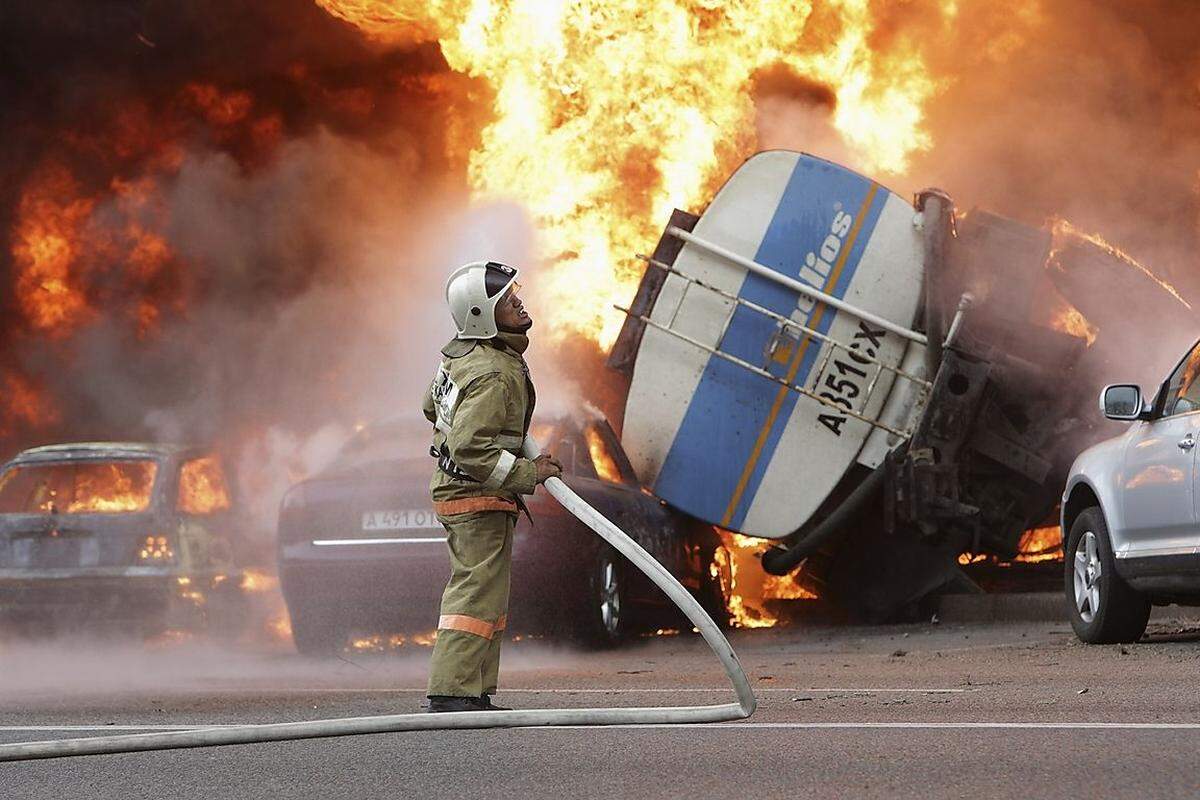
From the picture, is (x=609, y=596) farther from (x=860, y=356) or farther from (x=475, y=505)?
(x=475, y=505)

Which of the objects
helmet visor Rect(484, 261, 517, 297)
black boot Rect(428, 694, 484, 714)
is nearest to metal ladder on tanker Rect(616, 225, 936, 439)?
helmet visor Rect(484, 261, 517, 297)

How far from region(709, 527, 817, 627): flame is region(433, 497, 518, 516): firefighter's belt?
8.08 metres

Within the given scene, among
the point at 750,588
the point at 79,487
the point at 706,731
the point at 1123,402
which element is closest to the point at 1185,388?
the point at 1123,402

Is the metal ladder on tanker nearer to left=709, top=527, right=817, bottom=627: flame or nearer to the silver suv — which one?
left=709, top=527, right=817, bottom=627: flame

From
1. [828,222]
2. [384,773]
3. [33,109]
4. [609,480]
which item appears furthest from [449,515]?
[33,109]

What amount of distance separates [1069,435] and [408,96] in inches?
393

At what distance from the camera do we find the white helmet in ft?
25.0

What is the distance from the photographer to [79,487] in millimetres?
13484

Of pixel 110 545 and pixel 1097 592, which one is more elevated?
pixel 110 545

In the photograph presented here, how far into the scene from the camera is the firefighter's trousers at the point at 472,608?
7.47m

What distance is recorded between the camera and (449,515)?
25.1 feet

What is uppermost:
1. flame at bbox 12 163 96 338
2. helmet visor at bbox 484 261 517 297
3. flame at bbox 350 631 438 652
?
flame at bbox 12 163 96 338

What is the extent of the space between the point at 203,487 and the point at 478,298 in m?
6.86

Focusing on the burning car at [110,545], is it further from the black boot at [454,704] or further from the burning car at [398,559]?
the black boot at [454,704]
